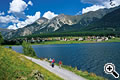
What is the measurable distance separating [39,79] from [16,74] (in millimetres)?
3944

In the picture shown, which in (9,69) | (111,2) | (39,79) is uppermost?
(111,2)

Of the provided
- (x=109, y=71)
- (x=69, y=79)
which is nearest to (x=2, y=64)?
(x=69, y=79)

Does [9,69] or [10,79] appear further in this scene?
[9,69]

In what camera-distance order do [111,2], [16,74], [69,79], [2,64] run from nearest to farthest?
[111,2], [16,74], [2,64], [69,79]

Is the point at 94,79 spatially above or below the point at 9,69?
below

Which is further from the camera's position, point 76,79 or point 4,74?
point 76,79

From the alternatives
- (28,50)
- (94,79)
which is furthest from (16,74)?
(28,50)

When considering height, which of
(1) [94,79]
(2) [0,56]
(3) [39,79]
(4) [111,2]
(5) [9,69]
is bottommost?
(1) [94,79]

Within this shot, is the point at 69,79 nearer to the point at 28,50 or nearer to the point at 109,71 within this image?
the point at 109,71

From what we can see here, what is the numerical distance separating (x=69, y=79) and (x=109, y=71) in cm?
2720

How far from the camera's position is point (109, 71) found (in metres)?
8.90

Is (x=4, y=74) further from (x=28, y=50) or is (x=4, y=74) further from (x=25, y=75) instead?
(x=28, y=50)

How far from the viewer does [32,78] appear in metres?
24.0

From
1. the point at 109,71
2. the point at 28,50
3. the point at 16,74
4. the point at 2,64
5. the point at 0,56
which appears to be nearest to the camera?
the point at 109,71
